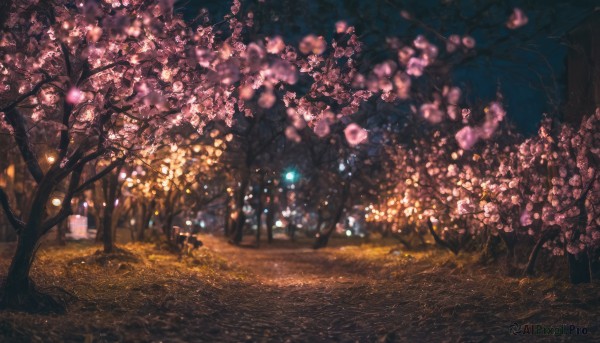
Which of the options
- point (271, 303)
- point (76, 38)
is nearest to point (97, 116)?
point (76, 38)

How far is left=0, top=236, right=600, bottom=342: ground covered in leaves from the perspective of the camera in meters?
9.98

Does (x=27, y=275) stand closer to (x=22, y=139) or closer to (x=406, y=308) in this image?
(x=22, y=139)

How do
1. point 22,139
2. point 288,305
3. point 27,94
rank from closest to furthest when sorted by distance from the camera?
1. point 27,94
2. point 22,139
3. point 288,305

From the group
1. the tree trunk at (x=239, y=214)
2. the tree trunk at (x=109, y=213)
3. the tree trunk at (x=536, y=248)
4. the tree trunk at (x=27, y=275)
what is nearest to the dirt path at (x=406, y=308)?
the tree trunk at (x=536, y=248)

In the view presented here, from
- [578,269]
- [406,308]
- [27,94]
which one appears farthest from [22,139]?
[578,269]

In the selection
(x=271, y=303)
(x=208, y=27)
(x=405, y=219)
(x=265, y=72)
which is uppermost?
(x=208, y=27)

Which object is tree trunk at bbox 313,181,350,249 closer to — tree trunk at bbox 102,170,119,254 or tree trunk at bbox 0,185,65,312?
tree trunk at bbox 102,170,119,254

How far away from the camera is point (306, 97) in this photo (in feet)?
44.6

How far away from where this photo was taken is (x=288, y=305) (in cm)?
1427

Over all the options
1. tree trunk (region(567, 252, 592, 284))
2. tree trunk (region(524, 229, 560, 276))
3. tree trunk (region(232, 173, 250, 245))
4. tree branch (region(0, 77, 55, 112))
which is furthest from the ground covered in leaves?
tree trunk (region(232, 173, 250, 245))

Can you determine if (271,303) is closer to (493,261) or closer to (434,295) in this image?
(434,295)

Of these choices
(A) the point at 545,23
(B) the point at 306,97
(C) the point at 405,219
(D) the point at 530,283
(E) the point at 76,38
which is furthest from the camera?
(C) the point at 405,219

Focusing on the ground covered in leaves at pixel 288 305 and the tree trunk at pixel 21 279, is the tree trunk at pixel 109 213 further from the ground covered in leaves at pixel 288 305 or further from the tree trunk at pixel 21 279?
the tree trunk at pixel 21 279

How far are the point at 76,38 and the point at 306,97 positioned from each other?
4951 mm
